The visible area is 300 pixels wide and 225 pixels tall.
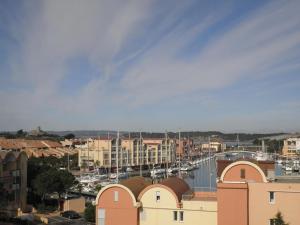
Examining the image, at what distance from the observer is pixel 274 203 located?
16.8m

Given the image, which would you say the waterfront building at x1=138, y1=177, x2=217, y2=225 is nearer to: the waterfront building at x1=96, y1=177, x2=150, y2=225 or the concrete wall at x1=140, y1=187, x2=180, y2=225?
the concrete wall at x1=140, y1=187, x2=180, y2=225

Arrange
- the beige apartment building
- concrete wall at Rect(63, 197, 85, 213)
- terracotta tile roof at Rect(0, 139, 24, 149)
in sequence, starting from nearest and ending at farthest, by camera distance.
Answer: concrete wall at Rect(63, 197, 85, 213), terracotta tile roof at Rect(0, 139, 24, 149), the beige apartment building

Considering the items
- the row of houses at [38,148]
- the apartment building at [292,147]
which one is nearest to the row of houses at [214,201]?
the row of houses at [38,148]

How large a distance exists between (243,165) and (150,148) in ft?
236

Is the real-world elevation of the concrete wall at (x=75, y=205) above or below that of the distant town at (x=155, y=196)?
below

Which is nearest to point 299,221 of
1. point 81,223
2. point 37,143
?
point 81,223

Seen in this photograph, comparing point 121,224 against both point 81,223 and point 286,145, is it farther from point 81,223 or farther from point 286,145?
point 286,145

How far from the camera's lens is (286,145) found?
105 m

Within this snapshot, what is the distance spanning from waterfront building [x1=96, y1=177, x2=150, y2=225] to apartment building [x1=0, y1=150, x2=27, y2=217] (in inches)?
542

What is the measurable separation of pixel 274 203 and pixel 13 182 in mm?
23121

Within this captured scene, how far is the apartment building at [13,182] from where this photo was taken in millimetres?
31406

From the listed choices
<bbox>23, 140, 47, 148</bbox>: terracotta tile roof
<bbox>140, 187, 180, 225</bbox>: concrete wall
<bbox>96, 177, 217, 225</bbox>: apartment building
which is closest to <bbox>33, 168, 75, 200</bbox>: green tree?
<bbox>96, 177, 217, 225</bbox>: apartment building

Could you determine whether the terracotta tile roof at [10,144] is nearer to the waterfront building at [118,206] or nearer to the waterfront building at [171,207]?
the waterfront building at [118,206]

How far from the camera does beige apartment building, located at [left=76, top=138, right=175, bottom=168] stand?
258 feet
